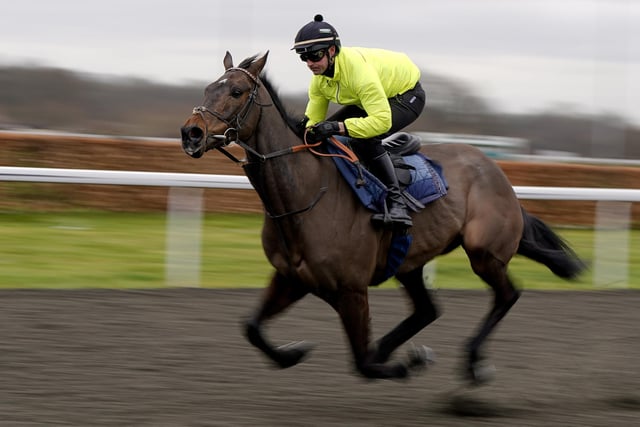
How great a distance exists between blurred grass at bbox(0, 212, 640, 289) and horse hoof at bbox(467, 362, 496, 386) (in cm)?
340

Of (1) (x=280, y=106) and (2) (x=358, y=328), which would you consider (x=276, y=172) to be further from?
(2) (x=358, y=328)

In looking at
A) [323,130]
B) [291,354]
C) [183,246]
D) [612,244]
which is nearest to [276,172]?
[323,130]

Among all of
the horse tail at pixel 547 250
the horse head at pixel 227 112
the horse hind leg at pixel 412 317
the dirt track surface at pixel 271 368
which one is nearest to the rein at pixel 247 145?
the horse head at pixel 227 112

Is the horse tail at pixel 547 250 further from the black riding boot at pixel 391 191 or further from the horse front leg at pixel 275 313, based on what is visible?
the horse front leg at pixel 275 313

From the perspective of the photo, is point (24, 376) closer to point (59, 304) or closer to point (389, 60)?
point (59, 304)

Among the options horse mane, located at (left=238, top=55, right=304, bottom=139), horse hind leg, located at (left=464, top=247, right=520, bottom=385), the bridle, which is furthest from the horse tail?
the bridle

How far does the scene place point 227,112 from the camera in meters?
4.59

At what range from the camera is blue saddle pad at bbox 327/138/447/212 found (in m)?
5.09

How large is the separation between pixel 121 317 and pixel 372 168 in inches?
97.2

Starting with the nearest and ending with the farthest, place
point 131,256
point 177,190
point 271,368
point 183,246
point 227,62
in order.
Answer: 1. point 227,62
2. point 271,368
3. point 183,246
4. point 177,190
5. point 131,256

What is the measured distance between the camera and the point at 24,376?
5234 millimetres

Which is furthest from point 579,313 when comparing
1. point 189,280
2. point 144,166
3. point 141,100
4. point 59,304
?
point 141,100

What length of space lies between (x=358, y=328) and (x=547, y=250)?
1800mm

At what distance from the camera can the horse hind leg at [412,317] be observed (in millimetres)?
5609
